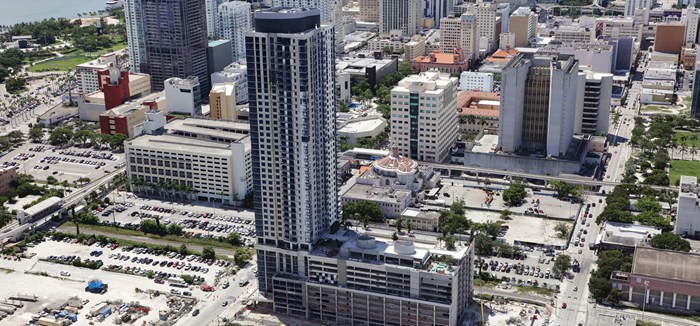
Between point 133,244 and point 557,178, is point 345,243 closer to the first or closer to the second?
point 133,244

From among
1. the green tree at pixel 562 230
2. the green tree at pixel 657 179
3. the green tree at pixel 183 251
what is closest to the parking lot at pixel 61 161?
the green tree at pixel 183 251

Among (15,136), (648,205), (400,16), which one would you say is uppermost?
(400,16)

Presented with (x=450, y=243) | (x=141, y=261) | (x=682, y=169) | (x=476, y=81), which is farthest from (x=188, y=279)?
(x=476, y=81)

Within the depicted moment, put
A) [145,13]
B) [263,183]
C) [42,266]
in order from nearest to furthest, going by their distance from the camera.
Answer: [263,183], [42,266], [145,13]

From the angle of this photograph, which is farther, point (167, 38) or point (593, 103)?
point (167, 38)

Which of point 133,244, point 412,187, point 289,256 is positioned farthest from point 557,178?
point 133,244

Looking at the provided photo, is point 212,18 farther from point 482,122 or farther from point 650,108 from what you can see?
point 650,108

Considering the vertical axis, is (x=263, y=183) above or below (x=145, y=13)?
below
